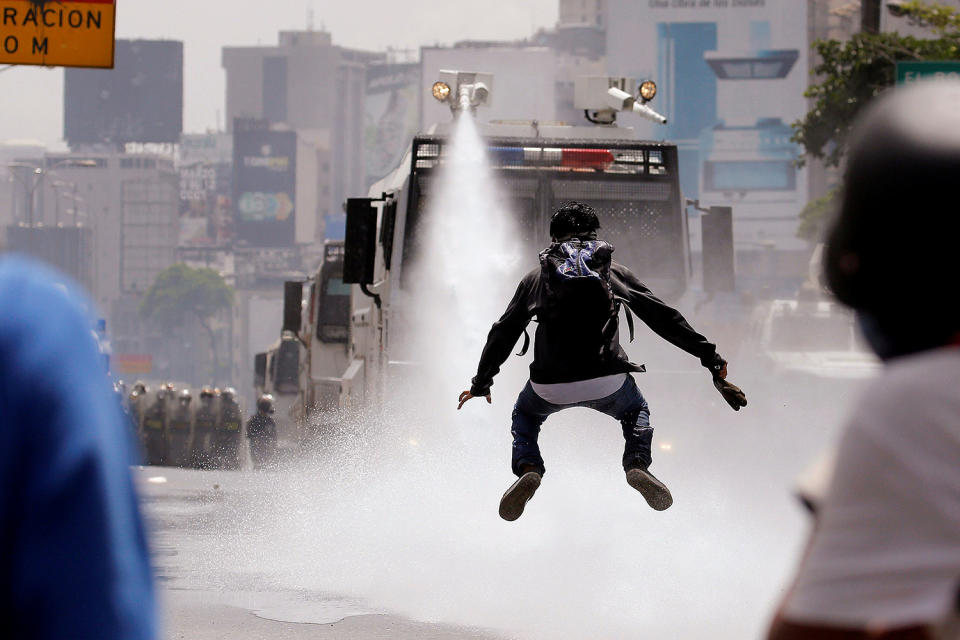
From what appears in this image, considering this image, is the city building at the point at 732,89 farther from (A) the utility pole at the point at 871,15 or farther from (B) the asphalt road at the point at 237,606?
(B) the asphalt road at the point at 237,606

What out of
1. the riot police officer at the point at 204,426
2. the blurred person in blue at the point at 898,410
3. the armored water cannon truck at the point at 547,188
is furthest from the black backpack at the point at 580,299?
the riot police officer at the point at 204,426

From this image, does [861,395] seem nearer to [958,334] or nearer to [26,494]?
[958,334]

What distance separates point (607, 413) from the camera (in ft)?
27.7

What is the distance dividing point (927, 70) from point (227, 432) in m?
22.4

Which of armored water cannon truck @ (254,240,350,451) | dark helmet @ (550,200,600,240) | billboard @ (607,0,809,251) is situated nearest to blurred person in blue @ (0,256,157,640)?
dark helmet @ (550,200,600,240)

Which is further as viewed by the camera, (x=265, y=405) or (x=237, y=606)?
(x=265, y=405)

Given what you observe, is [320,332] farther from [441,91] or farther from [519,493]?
[519,493]

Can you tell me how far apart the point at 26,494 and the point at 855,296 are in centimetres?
89

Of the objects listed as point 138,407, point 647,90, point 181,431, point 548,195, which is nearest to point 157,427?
point 181,431

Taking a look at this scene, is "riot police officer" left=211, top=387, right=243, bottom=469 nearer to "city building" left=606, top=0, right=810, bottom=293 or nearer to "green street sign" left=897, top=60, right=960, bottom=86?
"green street sign" left=897, top=60, right=960, bottom=86

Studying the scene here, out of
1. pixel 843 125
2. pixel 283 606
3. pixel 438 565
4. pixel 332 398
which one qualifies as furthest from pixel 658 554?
pixel 843 125

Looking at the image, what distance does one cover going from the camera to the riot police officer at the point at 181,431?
3525cm

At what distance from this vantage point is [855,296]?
1866 mm

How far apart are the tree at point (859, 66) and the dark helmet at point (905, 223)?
21242mm
